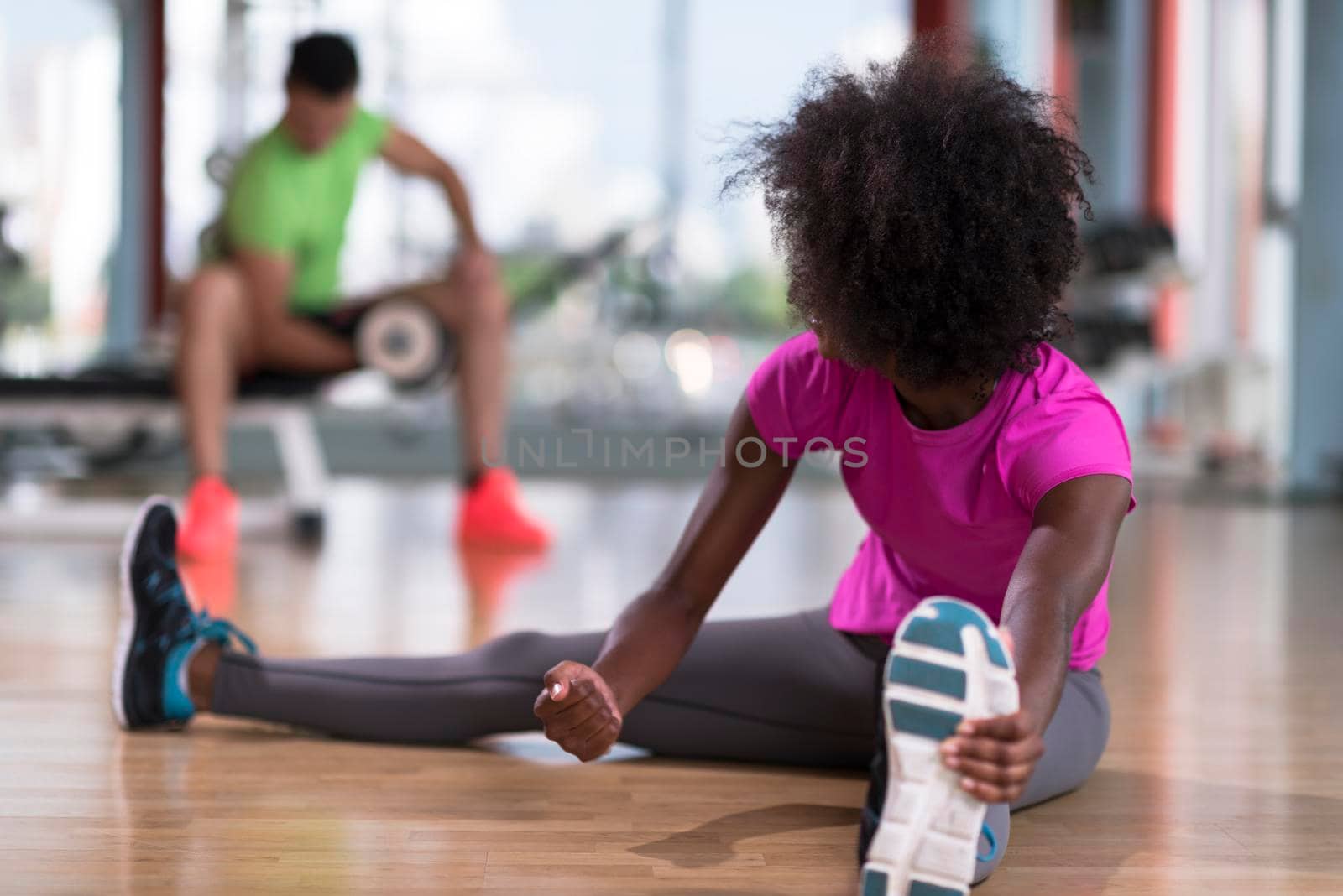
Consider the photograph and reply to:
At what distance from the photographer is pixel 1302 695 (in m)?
1.69

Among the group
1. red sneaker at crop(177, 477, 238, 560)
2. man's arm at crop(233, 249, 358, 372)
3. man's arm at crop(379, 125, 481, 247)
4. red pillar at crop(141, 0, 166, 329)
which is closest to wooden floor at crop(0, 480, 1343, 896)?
red sneaker at crop(177, 477, 238, 560)

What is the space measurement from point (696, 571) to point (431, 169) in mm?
2090

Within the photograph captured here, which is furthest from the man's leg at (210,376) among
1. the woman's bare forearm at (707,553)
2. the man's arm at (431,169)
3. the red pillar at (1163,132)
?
the red pillar at (1163,132)

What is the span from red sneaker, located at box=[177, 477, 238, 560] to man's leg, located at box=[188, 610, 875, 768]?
142 centimetres

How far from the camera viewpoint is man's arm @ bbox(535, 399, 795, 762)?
109 centimetres

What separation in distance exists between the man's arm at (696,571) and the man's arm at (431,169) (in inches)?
77.7

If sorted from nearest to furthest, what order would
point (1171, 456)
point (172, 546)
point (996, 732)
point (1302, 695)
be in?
point (996, 732) → point (172, 546) → point (1302, 695) → point (1171, 456)

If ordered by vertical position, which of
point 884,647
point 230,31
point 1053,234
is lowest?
point 884,647

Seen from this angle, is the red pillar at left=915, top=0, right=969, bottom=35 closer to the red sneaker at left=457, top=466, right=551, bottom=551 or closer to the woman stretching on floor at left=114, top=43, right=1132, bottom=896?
the red sneaker at left=457, top=466, right=551, bottom=551

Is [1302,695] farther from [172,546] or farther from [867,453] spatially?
[172,546]

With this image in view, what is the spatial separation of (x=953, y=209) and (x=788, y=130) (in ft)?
0.50

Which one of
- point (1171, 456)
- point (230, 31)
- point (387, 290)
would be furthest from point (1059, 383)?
point (230, 31)

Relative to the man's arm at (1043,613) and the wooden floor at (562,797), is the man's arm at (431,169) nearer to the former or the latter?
the wooden floor at (562,797)

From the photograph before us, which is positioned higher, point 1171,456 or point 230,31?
point 230,31
